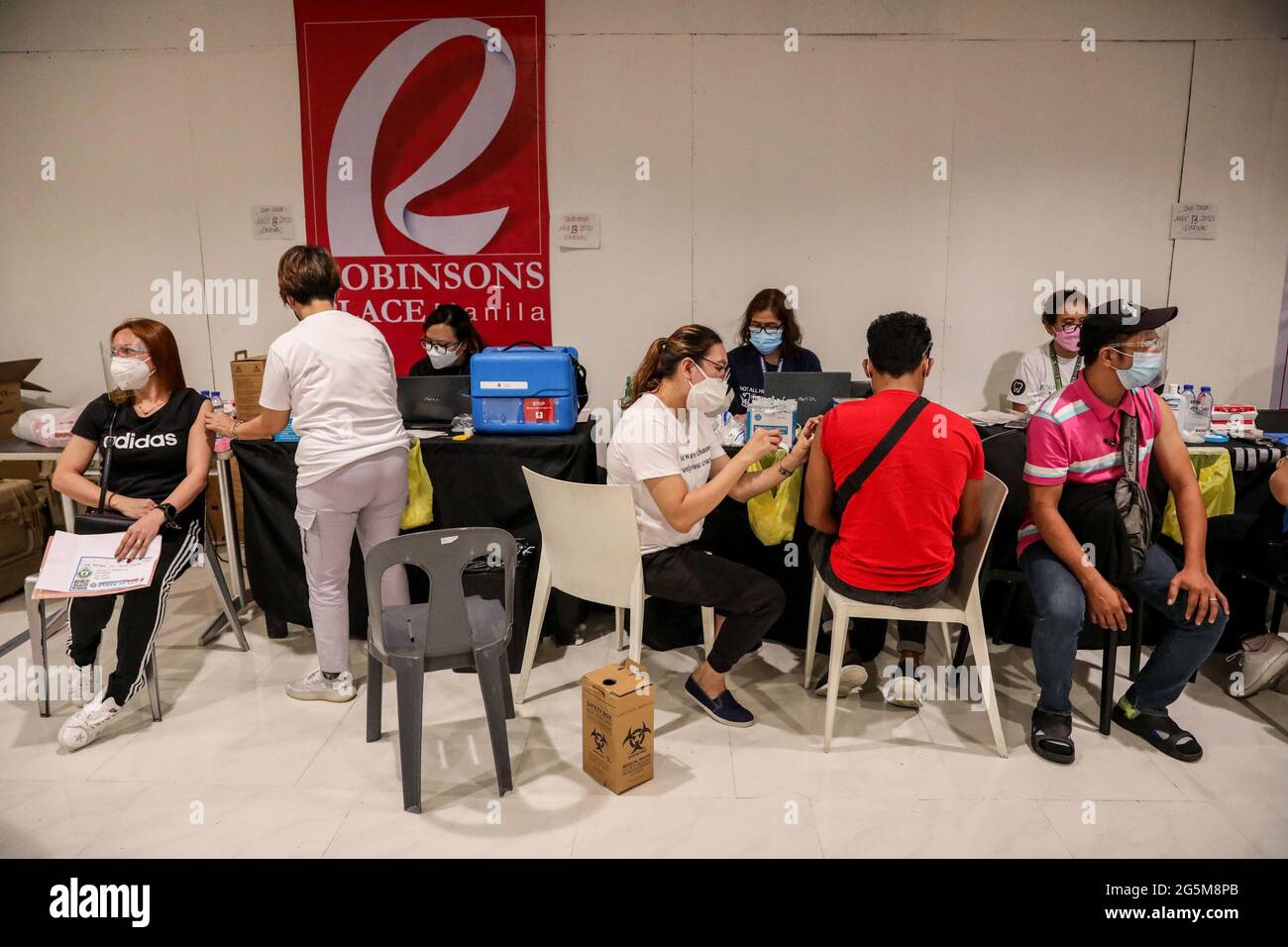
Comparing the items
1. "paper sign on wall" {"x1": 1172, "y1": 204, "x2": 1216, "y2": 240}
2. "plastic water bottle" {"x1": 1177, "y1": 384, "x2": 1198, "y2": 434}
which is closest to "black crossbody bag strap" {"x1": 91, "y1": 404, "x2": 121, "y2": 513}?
"plastic water bottle" {"x1": 1177, "y1": 384, "x2": 1198, "y2": 434}

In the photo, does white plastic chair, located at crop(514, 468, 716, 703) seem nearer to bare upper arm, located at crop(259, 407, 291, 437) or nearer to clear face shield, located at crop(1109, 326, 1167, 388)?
bare upper arm, located at crop(259, 407, 291, 437)

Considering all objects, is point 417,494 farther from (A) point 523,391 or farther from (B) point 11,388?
(B) point 11,388

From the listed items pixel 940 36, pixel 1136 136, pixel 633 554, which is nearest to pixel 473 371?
pixel 633 554

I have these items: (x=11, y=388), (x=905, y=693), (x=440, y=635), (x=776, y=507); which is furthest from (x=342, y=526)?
(x=11, y=388)

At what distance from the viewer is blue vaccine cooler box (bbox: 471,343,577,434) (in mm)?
3105

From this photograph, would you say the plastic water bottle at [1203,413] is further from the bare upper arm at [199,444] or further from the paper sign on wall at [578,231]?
the bare upper arm at [199,444]

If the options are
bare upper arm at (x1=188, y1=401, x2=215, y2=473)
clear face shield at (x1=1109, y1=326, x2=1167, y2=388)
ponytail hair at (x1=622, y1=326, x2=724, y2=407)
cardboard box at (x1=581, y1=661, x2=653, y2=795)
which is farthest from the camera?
→ bare upper arm at (x1=188, y1=401, x2=215, y2=473)

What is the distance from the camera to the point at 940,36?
434cm

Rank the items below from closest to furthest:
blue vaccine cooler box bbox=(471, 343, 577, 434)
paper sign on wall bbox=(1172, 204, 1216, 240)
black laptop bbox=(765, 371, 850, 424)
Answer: black laptop bbox=(765, 371, 850, 424) → blue vaccine cooler box bbox=(471, 343, 577, 434) → paper sign on wall bbox=(1172, 204, 1216, 240)

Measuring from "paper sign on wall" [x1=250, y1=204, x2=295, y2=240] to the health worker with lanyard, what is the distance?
2.53 m

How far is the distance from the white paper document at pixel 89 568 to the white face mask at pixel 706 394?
1.79 meters

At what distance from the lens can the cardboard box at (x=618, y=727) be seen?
7.42 feet

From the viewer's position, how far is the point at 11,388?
172 inches

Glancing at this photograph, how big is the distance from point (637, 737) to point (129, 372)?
6.70ft
